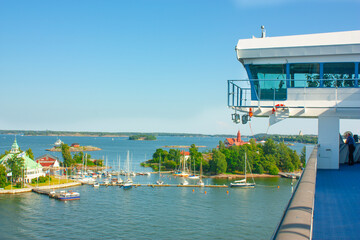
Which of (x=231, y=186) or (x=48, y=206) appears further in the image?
(x=231, y=186)

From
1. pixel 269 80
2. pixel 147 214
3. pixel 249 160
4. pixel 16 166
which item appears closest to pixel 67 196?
pixel 16 166

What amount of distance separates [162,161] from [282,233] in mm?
83871

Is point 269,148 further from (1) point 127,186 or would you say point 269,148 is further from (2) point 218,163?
(1) point 127,186

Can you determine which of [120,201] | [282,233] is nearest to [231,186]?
[120,201]

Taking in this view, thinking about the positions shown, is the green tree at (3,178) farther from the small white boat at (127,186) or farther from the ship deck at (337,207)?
the ship deck at (337,207)

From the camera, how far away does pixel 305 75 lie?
937 cm

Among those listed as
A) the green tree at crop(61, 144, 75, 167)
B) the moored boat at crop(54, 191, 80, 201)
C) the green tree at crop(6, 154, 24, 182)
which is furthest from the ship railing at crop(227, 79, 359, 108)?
the green tree at crop(61, 144, 75, 167)

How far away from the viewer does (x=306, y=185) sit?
394 cm

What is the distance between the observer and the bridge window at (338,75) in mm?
9016

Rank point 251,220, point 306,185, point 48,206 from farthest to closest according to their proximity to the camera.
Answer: point 48,206
point 251,220
point 306,185

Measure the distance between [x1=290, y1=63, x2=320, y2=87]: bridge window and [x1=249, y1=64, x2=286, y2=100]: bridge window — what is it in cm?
24

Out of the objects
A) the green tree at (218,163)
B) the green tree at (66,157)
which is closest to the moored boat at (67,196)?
the green tree at (66,157)

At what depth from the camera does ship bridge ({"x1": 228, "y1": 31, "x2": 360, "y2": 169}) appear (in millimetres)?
8914

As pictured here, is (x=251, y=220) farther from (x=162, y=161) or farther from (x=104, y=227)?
(x=162, y=161)
